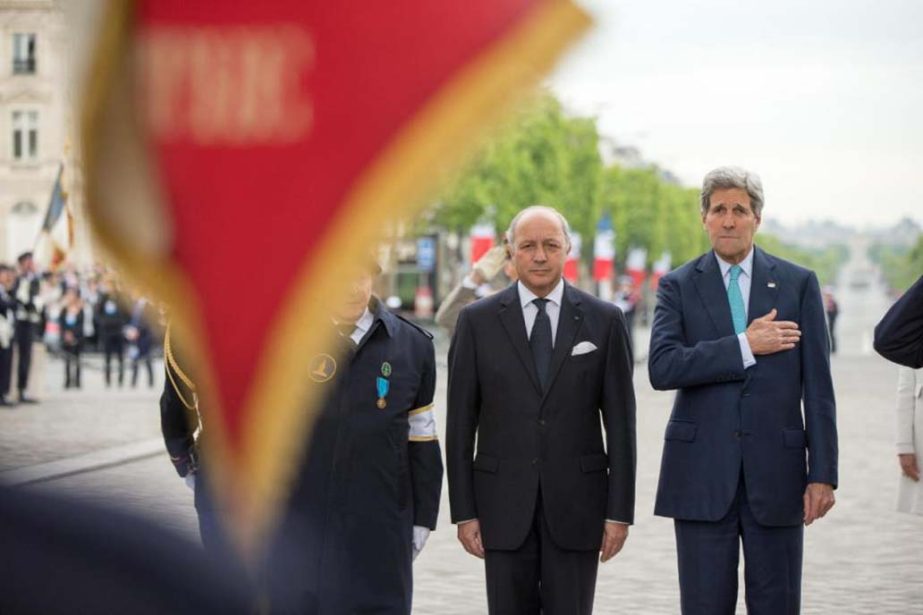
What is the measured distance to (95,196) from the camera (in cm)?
133

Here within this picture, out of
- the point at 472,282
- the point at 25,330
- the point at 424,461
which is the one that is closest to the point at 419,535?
the point at 424,461

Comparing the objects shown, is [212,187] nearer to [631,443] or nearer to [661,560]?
[631,443]

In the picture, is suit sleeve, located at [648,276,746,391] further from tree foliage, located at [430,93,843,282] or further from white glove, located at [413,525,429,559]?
white glove, located at [413,525,429,559]

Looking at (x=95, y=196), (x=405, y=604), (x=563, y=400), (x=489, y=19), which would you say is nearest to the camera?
(x=489, y=19)

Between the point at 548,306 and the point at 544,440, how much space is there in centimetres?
36

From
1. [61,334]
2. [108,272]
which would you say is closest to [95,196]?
[108,272]

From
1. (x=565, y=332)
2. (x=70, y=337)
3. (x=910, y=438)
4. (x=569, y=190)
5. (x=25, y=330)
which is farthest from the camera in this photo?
(x=569, y=190)

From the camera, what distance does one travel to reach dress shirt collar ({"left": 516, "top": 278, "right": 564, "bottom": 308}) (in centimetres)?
403

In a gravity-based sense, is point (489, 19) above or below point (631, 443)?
above

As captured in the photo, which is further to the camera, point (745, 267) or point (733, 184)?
point (745, 267)

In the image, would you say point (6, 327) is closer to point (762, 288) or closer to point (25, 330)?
point (25, 330)

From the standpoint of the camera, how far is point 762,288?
425cm

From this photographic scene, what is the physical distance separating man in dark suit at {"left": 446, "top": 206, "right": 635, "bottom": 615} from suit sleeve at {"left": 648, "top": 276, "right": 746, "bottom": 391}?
177mm

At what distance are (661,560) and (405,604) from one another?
5.73 m
